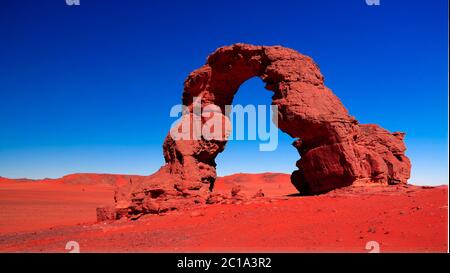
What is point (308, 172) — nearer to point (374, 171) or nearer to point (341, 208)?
point (374, 171)

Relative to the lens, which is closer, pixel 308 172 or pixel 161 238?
pixel 161 238

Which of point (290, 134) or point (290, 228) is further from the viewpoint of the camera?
point (290, 134)

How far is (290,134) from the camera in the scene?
46.3 ft

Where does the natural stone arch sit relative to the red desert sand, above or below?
above

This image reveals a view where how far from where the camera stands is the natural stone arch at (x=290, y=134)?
1284cm

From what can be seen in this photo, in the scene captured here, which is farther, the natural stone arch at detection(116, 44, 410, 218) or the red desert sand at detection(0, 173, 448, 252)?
the natural stone arch at detection(116, 44, 410, 218)

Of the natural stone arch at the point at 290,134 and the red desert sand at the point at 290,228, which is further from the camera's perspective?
the natural stone arch at the point at 290,134

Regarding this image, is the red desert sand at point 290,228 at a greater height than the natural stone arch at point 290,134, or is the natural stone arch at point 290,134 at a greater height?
the natural stone arch at point 290,134

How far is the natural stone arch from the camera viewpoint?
12.8 meters

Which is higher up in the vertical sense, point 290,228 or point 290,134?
point 290,134

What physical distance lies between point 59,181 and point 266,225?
65099 mm
